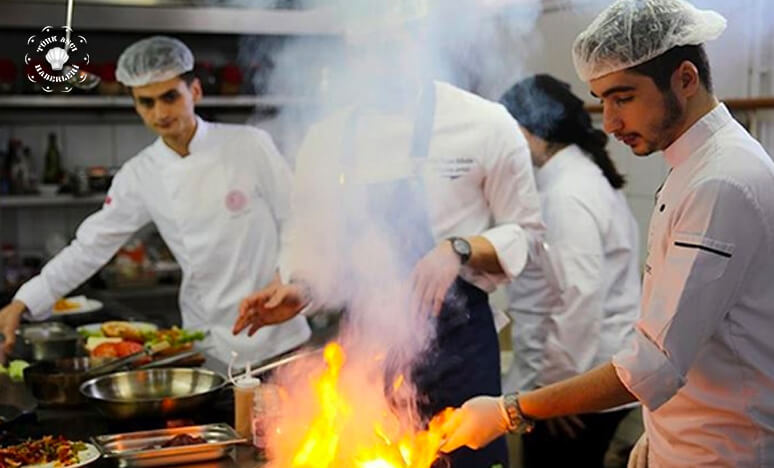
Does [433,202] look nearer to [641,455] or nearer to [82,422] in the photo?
[641,455]

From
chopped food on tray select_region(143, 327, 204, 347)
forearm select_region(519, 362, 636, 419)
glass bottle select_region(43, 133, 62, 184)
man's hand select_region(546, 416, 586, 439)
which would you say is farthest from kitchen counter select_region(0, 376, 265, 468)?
glass bottle select_region(43, 133, 62, 184)

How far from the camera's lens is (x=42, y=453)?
81.3 inches

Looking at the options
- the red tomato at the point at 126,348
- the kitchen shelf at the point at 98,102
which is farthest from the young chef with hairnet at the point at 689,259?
the kitchen shelf at the point at 98,102

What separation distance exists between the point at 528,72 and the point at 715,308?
9.13 feet

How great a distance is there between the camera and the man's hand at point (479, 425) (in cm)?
208

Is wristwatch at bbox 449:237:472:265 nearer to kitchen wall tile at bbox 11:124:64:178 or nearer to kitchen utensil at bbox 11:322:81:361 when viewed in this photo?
Result: kitchen utensil at bbox 11:322:81:361

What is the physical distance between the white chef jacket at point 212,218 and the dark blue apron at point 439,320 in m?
0.78

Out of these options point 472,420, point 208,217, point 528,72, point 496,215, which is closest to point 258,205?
point 208,217

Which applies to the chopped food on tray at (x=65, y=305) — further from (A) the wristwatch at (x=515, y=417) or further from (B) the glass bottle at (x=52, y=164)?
(A) the wristwatch at (x=515, y=417)

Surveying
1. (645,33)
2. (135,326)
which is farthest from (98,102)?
(645,33)

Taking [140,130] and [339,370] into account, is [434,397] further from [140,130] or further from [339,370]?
[140,130]

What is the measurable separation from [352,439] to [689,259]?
87 cm

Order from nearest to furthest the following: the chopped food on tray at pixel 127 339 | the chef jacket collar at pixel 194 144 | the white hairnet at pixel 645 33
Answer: the white hairnet at pixel 645 33
the chopped food on tray at pixel 127 339
the chef jacket collar at pixel 194 144

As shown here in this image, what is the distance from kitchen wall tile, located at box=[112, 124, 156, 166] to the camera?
5.68m
